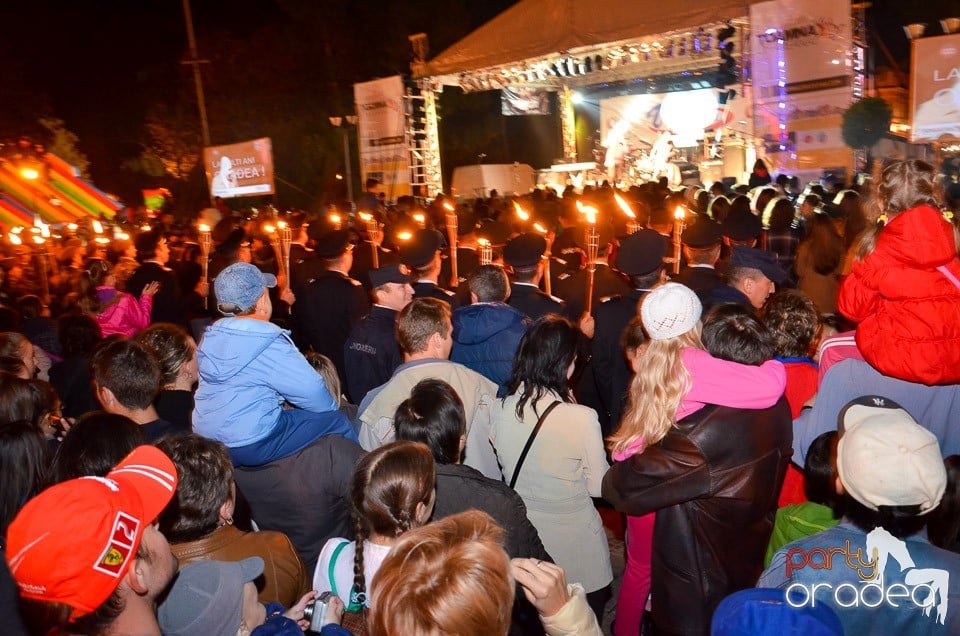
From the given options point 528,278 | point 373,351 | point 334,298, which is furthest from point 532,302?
point 334,298

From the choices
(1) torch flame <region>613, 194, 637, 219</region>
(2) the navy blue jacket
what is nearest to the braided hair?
(2) the navy blue jacket

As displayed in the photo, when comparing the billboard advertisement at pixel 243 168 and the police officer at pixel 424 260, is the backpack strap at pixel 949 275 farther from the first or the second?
the billboard advertisement at pixel 243 168

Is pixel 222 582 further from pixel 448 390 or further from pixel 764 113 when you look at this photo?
pixel 764 113

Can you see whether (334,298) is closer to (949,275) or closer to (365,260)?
(365,260)

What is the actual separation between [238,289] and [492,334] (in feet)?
5.80

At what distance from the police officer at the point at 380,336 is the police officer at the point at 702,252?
217 centimetres

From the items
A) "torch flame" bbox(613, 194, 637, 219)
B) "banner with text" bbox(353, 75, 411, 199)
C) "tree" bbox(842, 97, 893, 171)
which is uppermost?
"banner with text" bbox(353, 75, 411, 199)

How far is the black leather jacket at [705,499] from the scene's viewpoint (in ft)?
8.79

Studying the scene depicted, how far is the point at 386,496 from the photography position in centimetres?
232

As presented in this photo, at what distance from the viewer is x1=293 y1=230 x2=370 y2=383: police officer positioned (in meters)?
6.92

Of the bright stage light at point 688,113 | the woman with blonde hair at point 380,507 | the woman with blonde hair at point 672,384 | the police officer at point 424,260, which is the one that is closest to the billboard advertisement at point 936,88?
the police officer at point 424,260

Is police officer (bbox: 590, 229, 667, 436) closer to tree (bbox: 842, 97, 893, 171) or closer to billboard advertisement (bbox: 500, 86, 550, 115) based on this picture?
tree (bbox: 842, 97, 893, 171)

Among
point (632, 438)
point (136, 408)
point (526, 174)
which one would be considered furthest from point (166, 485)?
point (526, 174)

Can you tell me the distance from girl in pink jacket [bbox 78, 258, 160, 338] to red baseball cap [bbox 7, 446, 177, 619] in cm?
544
